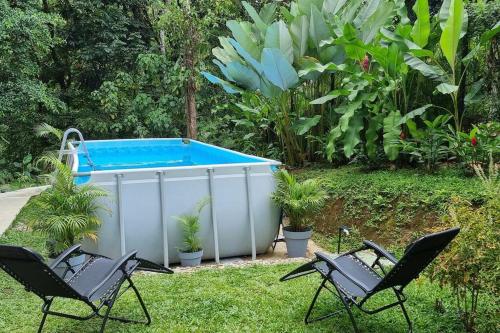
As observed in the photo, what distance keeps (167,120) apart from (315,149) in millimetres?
5267

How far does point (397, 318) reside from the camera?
3354mm

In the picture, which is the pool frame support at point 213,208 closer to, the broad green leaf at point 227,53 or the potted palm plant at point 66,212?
the potted palm plant at point 66,212

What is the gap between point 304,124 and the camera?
787cm

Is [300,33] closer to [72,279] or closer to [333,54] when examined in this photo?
[333,54]

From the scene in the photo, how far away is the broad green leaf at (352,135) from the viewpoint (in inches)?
268

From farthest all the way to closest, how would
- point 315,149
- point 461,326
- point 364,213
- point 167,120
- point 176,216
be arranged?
point 167,120, point 315,149, point 364,213, point 176,216, point 461,326

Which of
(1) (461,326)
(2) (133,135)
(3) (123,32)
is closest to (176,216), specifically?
(1) (461,326)

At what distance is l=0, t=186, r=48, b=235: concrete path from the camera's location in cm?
696

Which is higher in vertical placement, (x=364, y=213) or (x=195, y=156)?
(x=195, y=156)

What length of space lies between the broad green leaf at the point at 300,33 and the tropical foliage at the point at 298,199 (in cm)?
321

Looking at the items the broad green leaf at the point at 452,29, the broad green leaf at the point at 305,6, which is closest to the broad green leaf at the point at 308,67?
the broad green leaf at the point at 305,6

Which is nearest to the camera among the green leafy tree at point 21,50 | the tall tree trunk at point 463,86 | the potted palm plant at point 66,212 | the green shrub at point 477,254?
the green shrub at point 477,254

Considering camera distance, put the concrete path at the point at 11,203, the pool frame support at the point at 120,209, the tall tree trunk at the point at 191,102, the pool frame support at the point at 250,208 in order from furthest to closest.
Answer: the tall tree trunk at the point at 191,102, the concrete path at the point at 11,203, the pool frame support at the point at 250,208, the pool frame support at the point at 120,209

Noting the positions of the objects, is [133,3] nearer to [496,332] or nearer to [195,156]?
[195,156]
